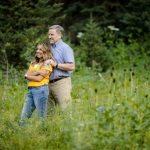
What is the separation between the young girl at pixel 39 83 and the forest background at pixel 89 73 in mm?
294

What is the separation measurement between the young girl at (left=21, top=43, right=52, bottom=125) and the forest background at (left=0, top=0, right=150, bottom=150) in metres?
0.29

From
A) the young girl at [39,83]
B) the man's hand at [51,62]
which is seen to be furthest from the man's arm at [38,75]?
the man's hand at [51,62]

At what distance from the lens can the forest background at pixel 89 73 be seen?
747cm

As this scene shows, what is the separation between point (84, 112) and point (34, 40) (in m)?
6.01

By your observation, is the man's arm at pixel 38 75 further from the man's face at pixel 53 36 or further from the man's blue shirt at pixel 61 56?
the man's face at pixel 53 36

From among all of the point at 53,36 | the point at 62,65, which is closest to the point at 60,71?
the point at 62,65

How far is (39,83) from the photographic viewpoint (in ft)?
29.1

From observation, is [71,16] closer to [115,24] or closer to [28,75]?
[115,24]

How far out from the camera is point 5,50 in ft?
45.9

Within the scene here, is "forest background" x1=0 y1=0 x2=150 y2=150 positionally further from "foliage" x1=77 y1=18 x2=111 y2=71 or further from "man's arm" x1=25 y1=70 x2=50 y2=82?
"man's arm" x1=25 y1=70 x2=50 y2=82

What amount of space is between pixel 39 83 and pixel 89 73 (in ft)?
→ 19.8

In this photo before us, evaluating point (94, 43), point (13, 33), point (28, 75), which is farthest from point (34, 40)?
point (28, 75)

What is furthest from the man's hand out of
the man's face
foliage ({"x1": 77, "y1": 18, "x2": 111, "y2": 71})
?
foliage ({"x1": 77, "y1": 18, "x2": 111, "y2": 71})

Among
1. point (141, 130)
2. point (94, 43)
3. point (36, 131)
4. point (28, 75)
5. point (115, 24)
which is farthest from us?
point (115, 24)
